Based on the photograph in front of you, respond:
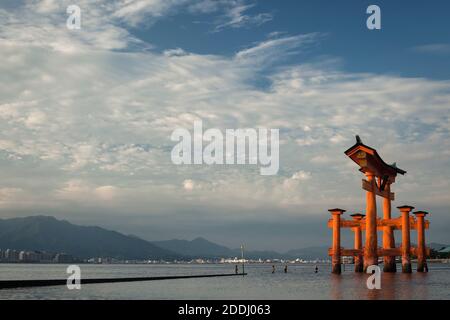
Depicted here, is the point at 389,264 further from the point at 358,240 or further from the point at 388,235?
the point at 388,235

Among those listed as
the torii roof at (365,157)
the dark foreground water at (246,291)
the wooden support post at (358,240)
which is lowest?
the dark foreground water at (246,291)

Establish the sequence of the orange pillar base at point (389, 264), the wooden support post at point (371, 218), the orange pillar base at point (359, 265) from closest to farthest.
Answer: the wooden support post at point (371, 218) → the orange pillar base at point (389, 264) → the orange pillar base at point (359, 265)

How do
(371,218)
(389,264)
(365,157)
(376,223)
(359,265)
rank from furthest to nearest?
(359,265), (389,264), (376,223), (371,218), (365,157)

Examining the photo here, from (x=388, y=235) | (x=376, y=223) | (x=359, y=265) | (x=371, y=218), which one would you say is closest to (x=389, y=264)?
(x=359, y=265)

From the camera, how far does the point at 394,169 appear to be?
7331cm

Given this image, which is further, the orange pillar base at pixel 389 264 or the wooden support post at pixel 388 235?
the orange pillar base at pixel 389 264

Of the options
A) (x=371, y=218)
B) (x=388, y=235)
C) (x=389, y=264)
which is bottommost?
(x=389, y=264)

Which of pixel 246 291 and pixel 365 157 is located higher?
pixel 365 157

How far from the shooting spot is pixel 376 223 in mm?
69688

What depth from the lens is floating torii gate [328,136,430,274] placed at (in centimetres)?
6575

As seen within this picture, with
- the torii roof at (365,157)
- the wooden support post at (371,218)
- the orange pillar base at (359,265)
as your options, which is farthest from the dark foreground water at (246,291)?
the orange pillar base at (359,265)

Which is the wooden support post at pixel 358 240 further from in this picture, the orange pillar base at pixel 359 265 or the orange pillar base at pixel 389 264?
the orange pillar base at pixel 389 264

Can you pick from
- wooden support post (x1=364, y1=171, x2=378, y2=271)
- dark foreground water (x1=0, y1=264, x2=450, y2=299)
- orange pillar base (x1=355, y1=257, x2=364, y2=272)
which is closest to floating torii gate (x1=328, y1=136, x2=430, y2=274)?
wooden support post (x1=364, y1=171, x2=378, y2=271)

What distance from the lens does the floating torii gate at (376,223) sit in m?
65.8
